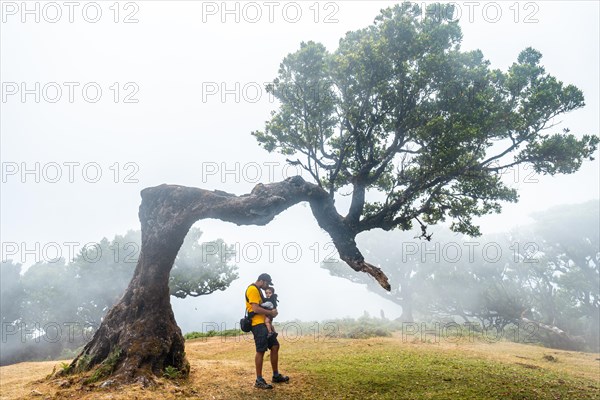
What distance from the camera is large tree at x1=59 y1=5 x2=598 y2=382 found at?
10.5 m

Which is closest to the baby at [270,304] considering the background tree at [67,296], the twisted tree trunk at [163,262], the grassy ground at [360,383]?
the grassy ground at [360,383]

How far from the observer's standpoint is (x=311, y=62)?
14266 millimetres

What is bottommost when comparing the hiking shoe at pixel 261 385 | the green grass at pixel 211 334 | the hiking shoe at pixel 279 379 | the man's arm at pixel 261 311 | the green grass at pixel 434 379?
the green grass at pixel 211 334

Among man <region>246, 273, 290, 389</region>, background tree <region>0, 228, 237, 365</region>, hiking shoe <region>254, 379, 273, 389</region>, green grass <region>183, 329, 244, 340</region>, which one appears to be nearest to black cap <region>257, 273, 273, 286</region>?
man <region>246, 273, 290, 389</region>

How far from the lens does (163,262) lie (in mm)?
10812

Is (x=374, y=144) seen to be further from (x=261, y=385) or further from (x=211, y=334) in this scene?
(x=211, y=334)

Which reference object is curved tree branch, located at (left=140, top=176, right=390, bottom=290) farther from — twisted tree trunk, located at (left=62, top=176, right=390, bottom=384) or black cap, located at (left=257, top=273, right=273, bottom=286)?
black cap, located at (left=257, top=273, right=273, bottom=286)

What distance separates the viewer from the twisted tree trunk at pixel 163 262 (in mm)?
9188

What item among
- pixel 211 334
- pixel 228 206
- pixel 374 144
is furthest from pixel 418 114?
pixel 211 334

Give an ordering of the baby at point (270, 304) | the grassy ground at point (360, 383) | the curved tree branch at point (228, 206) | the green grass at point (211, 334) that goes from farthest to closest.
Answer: the green grass at point (211, 334) < the curved tree branch at point (228, 206) < the baby at point (270, 304) < the grassy ground at point (360, 383)

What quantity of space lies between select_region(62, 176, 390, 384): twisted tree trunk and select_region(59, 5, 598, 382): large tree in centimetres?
4

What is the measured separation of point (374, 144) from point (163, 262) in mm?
9676

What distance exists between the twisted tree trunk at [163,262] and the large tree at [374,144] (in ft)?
0.12

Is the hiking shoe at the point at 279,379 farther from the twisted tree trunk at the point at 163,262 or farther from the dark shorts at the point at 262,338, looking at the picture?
the twisted tree trunk at the point at 163,262
